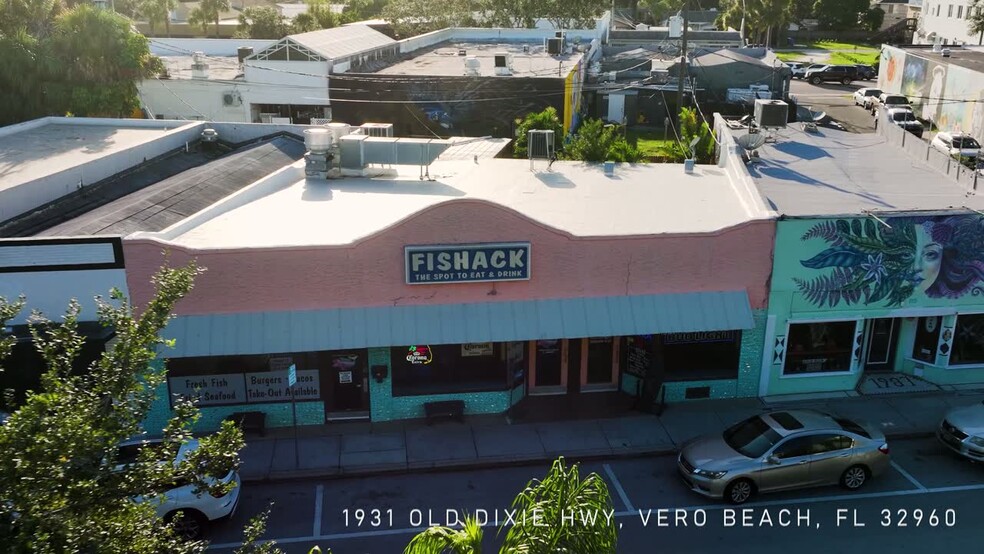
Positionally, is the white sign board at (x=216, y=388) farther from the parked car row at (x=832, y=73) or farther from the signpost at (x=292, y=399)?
the parked car row at (x=832, y=73)

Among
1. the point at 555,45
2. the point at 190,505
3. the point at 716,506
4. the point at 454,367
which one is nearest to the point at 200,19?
the point at 555,45

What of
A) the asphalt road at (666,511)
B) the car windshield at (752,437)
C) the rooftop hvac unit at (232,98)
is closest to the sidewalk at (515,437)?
the asphalt road at (666,511)

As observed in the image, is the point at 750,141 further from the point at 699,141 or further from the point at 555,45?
the point at 555,45

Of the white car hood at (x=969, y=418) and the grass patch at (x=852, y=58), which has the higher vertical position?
the grass patch at (x=852, y=58)

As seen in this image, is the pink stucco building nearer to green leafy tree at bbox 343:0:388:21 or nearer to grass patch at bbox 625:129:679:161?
grass patch at bbox 625:129:679:161

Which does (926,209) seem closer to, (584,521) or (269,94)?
(584,521)

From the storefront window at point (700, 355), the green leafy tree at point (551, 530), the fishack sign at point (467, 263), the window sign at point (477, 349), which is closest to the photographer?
the green leafy tree at point (551, 530)

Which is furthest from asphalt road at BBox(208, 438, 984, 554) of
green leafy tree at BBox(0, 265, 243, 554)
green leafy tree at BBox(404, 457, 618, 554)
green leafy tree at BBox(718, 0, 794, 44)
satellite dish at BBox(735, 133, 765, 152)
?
green leafy tree at BBox(718, 0, 794, 44)

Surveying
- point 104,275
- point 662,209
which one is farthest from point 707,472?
point 104,275
